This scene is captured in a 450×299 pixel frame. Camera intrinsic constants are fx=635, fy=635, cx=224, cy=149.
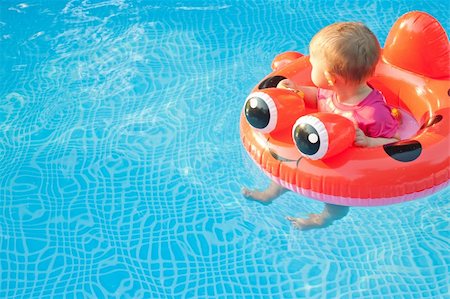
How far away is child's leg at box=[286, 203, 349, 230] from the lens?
297 centimetres

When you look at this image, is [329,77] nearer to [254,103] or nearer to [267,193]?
[254,103]

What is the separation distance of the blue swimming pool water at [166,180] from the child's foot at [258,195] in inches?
3.4

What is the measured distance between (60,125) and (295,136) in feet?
6.34

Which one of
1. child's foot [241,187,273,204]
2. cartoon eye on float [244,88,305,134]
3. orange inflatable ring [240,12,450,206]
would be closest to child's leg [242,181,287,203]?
child's foot [241,187,273,204]

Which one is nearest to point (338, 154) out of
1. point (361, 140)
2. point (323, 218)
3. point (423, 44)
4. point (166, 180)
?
point (361, 140)

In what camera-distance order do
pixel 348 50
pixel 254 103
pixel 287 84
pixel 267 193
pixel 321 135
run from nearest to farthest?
pixel 321 135 < pixel 348 50 < pixel 254 103 < pixel 287 84 < pixel 267 193

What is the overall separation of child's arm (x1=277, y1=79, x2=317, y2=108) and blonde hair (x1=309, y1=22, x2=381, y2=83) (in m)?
0.37

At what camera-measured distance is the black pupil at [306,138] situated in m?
2.50

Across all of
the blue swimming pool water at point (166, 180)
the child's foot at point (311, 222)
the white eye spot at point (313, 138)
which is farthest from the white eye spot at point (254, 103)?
the blue swimming pool water at point (166, 180)

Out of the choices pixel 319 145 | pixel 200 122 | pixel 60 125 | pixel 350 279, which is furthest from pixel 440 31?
pixel 60 125

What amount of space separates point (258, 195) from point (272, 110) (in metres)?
0.73

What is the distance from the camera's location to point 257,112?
8.82ft

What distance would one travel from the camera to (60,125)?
156 inches

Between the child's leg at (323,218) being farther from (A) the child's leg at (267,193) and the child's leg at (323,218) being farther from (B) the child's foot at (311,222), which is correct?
(A) the child's leg at (267,193)
